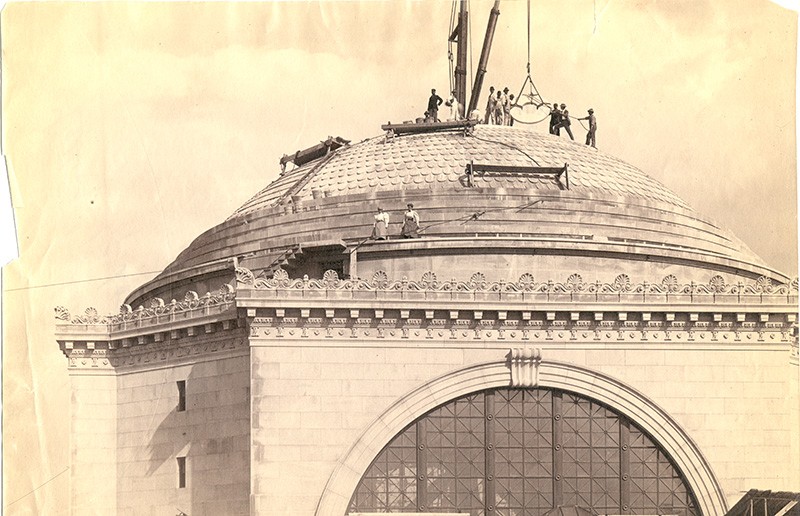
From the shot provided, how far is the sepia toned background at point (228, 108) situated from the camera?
3772 centimetres

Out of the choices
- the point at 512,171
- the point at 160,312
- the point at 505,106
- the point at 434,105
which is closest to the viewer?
the point at 160,312

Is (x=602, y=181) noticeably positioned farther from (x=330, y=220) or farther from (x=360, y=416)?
(x=360, y=416)

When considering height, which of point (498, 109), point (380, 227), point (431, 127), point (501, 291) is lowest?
point (501, 291)

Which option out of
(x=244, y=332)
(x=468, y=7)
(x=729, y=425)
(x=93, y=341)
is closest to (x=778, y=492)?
(x=729, y=425)

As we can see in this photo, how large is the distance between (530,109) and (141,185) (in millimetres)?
15638

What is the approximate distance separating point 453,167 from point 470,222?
449cm

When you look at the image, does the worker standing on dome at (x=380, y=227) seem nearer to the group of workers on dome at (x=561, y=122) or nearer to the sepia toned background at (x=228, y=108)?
the sepia toned background at (x=228, y=108)

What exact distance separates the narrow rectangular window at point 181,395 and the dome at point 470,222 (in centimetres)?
401

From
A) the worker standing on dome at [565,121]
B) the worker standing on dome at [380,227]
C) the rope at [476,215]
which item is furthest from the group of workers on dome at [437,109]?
the worker standing on dome at [380,227]

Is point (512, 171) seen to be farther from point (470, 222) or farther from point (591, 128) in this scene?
point (591, 128)

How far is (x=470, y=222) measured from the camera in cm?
4612


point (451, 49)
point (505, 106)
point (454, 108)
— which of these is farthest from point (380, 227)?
point (505, 106)

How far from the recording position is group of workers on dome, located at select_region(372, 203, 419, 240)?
44.8 metres

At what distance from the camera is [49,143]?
129ft
